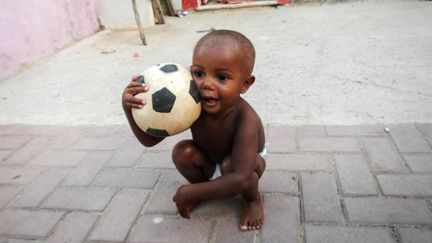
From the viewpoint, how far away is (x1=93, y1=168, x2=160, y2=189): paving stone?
101 inches

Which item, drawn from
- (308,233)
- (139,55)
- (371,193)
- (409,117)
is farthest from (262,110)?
(139,55)

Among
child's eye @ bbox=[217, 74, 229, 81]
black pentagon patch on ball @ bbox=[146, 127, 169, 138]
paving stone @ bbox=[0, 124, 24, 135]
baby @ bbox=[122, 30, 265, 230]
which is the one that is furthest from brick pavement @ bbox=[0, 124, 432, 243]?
child's eye @ bbox=[217, 74, 229, 81]

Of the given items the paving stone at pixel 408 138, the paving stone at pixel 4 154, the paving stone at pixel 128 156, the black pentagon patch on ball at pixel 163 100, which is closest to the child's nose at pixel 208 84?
the black pentagon patch on ball at pixel 163 100

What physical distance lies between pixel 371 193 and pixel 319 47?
10.6ft

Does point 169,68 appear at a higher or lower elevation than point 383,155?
higher

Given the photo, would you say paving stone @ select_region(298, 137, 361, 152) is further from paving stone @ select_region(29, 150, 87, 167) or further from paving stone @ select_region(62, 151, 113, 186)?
paving stone @ select_region(29, 150, 87, 167)

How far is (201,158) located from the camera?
2.22m

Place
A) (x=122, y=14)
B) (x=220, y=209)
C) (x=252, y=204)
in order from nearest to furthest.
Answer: (x=252, y=204) → (x=220, y=209) → (x=122, y=14)

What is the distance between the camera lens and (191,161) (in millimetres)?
2201

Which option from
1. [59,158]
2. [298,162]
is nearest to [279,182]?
[298,162]

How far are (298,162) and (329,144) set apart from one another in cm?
34

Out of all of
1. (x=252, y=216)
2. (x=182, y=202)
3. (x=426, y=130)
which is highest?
(x=182, y=202)

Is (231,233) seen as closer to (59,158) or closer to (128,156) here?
(128,156)

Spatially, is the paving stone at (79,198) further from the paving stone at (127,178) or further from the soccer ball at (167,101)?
the soccer ball at (167,101)
